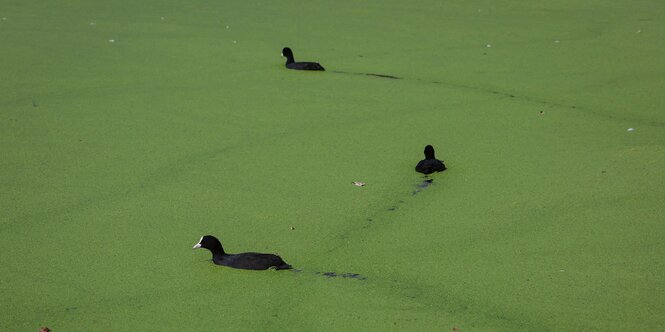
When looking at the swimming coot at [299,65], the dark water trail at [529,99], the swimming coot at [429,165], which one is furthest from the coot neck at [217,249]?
the swimming coot at [299,65]

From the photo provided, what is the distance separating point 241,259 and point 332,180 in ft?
3.61

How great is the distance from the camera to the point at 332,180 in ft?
14.7

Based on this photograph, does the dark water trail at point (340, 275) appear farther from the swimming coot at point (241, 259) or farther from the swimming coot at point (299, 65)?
the swimming coot at point (299, 65)

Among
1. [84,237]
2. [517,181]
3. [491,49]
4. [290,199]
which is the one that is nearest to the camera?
[84,237]

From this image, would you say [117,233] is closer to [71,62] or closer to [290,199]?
[290,199]

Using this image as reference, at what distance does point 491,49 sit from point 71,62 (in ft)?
10.9

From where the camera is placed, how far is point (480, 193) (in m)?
4.34

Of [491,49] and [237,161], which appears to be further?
[491,49]

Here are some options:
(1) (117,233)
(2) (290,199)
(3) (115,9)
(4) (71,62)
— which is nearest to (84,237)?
(1) (117,233)

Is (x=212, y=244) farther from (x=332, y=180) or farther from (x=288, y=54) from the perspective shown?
(x=288, y=54)

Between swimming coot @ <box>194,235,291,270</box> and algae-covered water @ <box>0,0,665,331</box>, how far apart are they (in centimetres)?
4

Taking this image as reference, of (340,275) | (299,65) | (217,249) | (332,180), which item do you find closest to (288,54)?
(299,65)

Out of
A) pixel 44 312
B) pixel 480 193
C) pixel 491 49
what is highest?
pixel 491 49

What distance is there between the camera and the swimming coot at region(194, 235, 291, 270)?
3.40 meters
